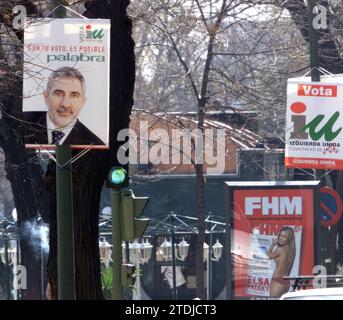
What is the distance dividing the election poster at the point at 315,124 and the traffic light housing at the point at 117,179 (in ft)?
20.7

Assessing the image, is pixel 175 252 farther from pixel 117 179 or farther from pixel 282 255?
pixel 117 179

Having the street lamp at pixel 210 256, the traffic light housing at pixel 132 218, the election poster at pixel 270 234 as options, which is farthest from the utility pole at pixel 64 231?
the street lamp at pixel 210 256

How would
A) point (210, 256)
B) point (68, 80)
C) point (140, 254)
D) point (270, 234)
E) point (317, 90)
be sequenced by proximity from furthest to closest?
point (140, 254)
point (210, 256)
point (270, 234)
point (317, 90)
point (68, 80)

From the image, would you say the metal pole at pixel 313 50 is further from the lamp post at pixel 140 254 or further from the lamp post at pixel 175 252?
the lamp post at pixel 175 252

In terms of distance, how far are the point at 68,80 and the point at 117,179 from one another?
4.27ft

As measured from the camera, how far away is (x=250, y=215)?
18.0 m

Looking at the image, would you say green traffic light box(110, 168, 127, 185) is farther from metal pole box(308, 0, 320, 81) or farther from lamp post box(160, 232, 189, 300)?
lamp post box(160, 232, 189, 300)

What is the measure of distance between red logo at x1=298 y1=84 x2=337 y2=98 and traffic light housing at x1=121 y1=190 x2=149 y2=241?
6.43 meters

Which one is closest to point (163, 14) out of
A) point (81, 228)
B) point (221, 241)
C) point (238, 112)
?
point (238, 112)

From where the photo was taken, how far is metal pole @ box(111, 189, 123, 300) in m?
12.0

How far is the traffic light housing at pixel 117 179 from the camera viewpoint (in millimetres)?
12070

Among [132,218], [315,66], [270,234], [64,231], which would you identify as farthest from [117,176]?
[315,66]

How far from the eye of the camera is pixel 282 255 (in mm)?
18062
